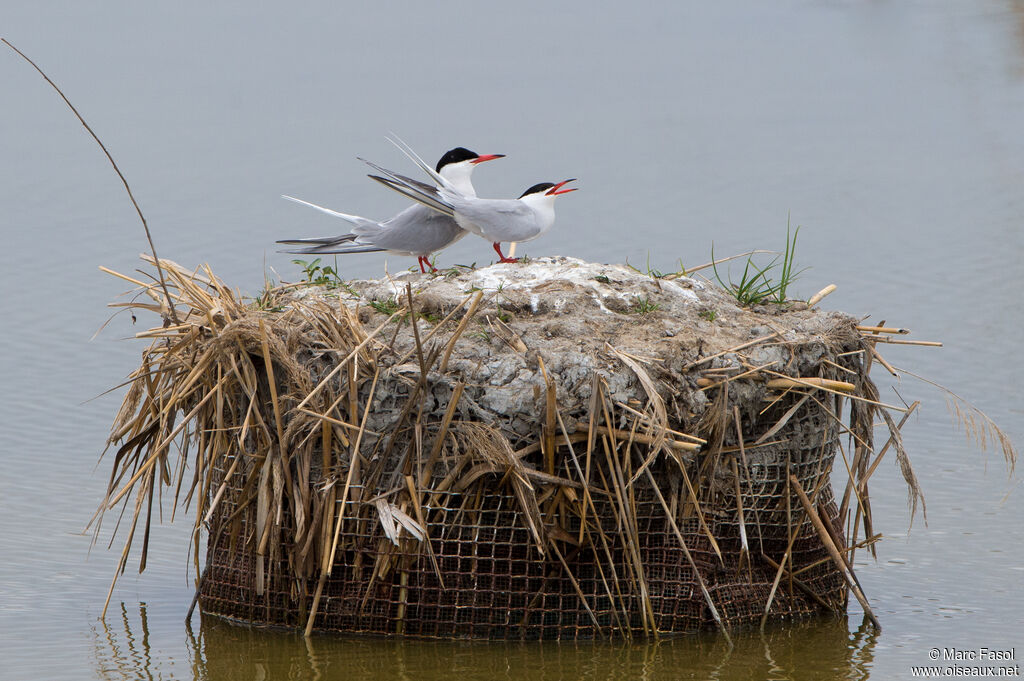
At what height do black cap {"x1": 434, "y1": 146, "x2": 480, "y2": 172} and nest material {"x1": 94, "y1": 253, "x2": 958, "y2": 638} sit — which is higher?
black cap {"x1": 434, "y1": 146, "x2": 480, "y2": 172}

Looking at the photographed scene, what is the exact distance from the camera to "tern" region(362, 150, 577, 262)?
22.4 feet

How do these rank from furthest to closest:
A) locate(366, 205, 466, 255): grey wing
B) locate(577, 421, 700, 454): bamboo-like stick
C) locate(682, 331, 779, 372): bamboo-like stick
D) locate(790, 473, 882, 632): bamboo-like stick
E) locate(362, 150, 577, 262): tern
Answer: locate(366, 205, 466, 255): grey wing
locate(362, 150, 577, 262): tern
locate(790, 473, 882, 632): bamboo-like stick
locate(682, 331, 779, 372): bamboo-like stick
locate(577, 421, 700, 454): bamboo-like stick

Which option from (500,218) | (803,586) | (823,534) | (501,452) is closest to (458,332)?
(501,452)

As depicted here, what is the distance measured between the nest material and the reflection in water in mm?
90

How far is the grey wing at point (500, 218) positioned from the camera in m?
6.92

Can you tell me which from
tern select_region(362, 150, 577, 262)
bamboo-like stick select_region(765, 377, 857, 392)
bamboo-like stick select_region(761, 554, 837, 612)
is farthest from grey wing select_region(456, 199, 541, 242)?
bamboo-like stick select_region(761, 554, 837, 612)

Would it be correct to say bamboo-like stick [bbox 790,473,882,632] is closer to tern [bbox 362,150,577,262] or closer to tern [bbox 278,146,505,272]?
tern [bbox 362,150,577,262]

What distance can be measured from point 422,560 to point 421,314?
1123mm

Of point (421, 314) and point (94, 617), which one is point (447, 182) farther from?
point (94, 617)

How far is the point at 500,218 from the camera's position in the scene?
6.95 m

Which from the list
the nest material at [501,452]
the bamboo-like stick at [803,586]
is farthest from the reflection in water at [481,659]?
the bamboo-like stick at [803,586]

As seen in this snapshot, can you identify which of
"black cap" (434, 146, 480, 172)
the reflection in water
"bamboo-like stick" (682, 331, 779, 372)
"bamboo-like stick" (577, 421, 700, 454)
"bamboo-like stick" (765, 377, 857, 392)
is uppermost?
"black cap" (434, 146, 480, 172)

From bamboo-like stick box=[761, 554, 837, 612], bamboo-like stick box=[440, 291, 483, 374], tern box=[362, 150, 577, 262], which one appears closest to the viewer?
bamboo-like stick box=[440, 291, 483, 374]

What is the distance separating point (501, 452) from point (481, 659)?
932 mm
